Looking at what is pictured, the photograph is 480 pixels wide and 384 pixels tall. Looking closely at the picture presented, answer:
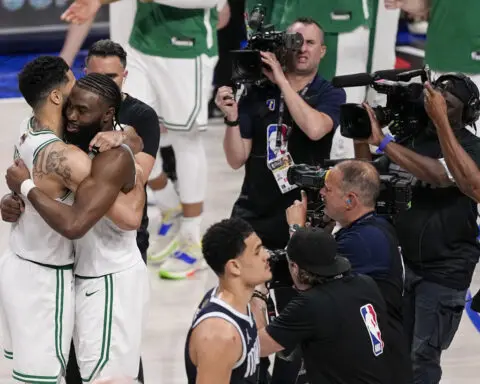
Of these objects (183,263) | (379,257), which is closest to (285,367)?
(379,257)

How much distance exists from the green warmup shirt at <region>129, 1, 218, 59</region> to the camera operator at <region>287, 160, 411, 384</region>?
2355mm

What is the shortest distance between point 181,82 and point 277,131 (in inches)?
63.4

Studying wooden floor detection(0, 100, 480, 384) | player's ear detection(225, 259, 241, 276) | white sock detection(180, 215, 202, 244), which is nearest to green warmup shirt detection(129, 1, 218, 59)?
white sock detection(180, 215, 202, 244)

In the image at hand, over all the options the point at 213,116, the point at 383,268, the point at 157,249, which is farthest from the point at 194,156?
the point at 213,116

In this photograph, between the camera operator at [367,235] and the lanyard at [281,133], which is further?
the lanyard at [281,133]

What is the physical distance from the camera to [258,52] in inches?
191

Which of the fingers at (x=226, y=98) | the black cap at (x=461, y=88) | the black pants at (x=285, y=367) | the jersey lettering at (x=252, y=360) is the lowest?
→ the black pants at (x=285, y=367)

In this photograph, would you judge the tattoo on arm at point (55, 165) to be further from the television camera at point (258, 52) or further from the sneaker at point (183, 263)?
the sneaker at point (183, 263)

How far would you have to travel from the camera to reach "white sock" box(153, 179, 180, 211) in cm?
691

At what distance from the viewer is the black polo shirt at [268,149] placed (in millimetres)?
4852

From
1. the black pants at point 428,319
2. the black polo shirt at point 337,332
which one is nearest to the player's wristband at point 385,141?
the black pants at point 428,319

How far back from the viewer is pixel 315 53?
4.93m

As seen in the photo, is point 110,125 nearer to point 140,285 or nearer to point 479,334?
point 140,285

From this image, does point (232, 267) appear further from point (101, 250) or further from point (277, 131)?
point (277, 131)
